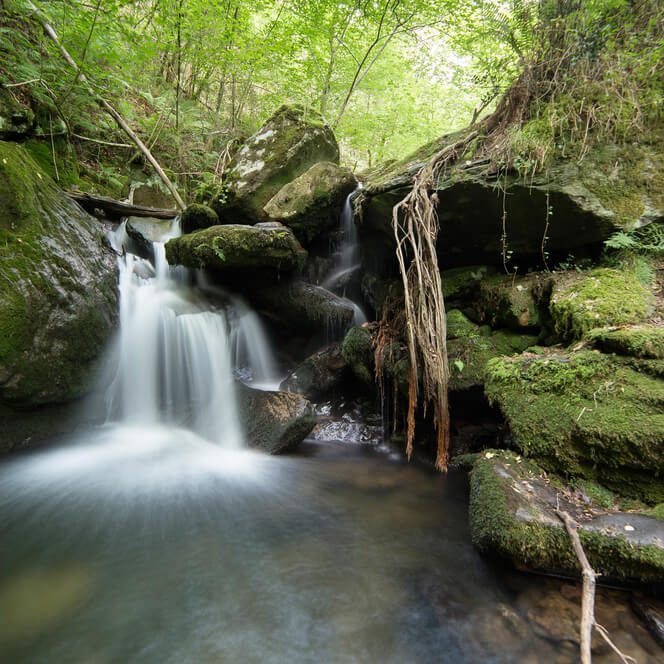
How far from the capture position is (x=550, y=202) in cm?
381

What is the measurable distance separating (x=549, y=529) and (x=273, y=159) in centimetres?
758

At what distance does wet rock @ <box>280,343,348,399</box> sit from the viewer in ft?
18.8

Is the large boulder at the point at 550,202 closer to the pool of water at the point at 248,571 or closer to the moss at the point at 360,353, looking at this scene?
the moss at the point at 360,353

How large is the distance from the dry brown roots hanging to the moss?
1.12 m

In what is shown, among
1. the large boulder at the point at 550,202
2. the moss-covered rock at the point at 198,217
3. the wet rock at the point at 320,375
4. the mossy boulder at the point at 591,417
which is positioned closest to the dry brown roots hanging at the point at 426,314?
the large boulder at the point at 550,202

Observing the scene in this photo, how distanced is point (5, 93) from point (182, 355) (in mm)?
4961

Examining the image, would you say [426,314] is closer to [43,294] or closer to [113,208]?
[43,294]

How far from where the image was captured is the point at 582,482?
8.60 feet

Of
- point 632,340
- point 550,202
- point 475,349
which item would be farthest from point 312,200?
point 632,340

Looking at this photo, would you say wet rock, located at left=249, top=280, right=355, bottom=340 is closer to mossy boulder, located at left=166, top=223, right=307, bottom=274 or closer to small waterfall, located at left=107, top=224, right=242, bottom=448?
mossy boulder, located at left=166, top=223, right=307, bottom=274

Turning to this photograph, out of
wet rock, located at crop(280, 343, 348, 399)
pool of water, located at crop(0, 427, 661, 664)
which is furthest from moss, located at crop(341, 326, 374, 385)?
pool of water, located at crop(0, 427, 661, 664)

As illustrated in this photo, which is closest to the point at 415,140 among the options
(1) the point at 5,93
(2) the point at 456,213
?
(2) the point at 456,213

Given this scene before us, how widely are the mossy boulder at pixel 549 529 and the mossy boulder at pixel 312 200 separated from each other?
5.59m

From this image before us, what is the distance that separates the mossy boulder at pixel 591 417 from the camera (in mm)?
2447
